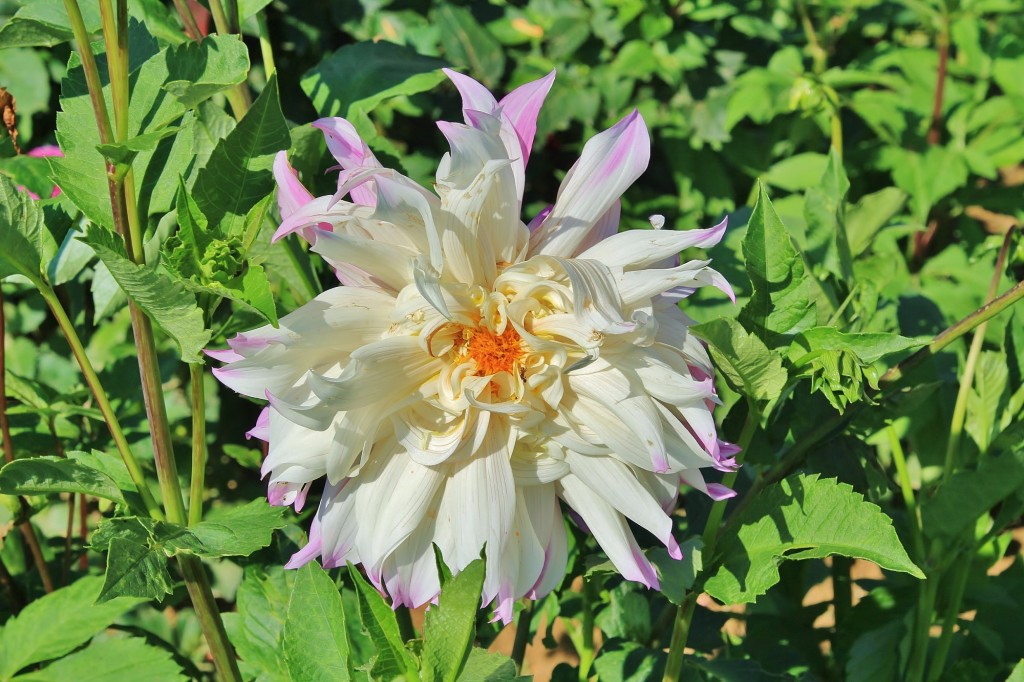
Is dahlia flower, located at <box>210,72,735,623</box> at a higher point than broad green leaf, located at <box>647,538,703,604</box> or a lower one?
higher

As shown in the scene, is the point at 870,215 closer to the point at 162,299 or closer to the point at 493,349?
the point at 493,349

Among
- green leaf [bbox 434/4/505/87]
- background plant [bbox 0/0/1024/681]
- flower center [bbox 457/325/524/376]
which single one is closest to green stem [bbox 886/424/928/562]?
background plant [bbox 0/0/1024/681]

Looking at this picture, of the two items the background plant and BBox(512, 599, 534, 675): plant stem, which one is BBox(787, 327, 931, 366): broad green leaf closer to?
the background plant

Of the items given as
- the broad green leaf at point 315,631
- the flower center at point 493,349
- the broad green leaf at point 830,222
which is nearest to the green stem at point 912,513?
the broad green leaf at point 830,222

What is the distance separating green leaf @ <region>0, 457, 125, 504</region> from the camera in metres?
0.58

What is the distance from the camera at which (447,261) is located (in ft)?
1.97

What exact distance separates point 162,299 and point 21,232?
0.13 metres

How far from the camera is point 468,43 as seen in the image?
5.35ft

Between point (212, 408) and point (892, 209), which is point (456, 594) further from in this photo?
point (212, 408)

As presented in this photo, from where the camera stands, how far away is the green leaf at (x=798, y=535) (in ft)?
1.96

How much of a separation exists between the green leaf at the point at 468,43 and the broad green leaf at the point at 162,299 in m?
1.13

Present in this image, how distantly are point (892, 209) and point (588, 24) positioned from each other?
36.9 inches

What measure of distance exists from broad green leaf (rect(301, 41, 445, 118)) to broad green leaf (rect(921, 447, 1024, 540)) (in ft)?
1.83

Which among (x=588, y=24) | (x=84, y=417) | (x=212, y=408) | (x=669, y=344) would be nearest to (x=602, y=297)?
(x=669, y=344)
